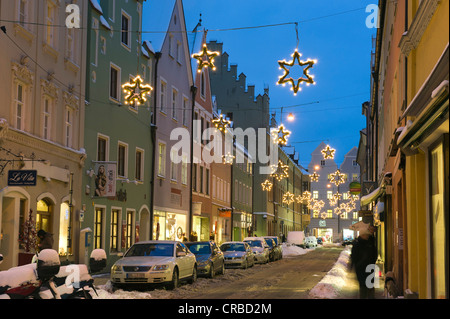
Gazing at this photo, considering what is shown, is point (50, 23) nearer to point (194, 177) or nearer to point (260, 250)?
point (260, 250)

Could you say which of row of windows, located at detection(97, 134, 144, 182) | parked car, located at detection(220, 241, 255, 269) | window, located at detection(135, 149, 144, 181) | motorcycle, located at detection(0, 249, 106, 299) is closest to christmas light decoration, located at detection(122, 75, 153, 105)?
row of windows, located at detection(97, 134, 144, 182)

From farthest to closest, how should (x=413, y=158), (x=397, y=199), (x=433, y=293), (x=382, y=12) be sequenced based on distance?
(x=382, y=12), (x=397, y=199), (x=413, y=158), (x=433, y=293)

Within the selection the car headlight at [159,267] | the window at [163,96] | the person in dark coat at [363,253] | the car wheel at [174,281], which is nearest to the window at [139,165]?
the window at [163,96]

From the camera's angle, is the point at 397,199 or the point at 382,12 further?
the point at 382,12

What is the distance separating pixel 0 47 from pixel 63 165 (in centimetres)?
598

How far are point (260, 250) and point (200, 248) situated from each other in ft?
40.9

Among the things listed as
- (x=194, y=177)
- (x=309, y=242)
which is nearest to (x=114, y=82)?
(x=194, y=177)

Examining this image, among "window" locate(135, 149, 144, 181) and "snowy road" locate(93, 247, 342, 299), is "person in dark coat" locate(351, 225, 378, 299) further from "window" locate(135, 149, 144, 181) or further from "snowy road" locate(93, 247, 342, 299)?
"window" locate(135, 149, 144, 181)

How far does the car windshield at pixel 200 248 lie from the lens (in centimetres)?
2656

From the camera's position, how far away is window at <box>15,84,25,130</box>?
21.1m

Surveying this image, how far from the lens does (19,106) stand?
21.3m

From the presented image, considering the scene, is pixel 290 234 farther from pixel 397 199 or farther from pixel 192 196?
pixel 397 199

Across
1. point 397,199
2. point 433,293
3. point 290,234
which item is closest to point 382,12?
point 397,199

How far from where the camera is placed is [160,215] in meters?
36.0
